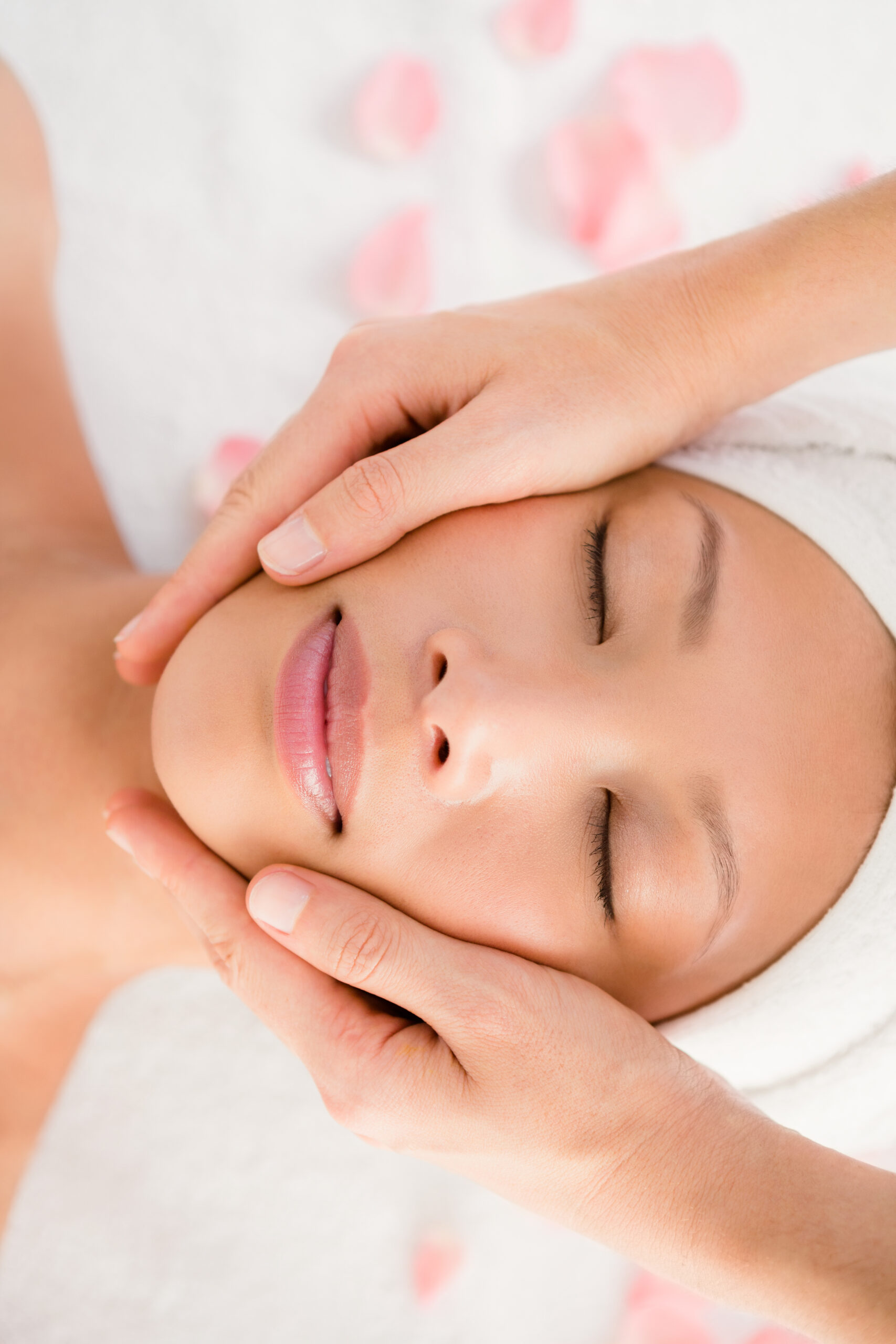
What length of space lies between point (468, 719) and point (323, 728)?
0.55 feet

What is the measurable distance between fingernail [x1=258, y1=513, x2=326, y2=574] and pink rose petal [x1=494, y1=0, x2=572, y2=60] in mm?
1331

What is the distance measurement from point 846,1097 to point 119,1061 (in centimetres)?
120

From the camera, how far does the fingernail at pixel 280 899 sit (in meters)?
1.05

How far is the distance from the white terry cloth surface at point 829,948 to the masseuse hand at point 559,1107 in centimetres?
22

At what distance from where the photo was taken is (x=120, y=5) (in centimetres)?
181

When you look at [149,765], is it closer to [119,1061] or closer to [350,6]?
[119,1061]

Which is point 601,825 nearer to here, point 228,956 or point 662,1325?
point 228,956

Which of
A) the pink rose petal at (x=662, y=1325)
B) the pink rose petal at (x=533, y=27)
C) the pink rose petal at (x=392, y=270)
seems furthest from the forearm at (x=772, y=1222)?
the pink rose petal at (x=533, y=27)

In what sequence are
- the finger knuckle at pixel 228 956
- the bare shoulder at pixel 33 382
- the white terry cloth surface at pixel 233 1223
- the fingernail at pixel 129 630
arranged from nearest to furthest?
the finger knuckle at pixel 228 956 → the fingernail at pixel 129 630 → the bare shoulder at pixel 33 382 → the white terry cloth surface at pixel 233 1223

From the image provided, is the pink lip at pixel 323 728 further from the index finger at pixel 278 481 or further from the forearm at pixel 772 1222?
the forearm at pixel 772 1222

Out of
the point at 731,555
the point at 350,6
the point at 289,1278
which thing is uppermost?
the point at 350,6

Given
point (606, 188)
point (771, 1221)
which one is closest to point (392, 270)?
point (606, 188)

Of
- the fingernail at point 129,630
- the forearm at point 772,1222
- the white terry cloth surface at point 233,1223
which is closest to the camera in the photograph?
the forearm at point 772,1222

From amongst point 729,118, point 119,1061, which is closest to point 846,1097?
point 119,1061
